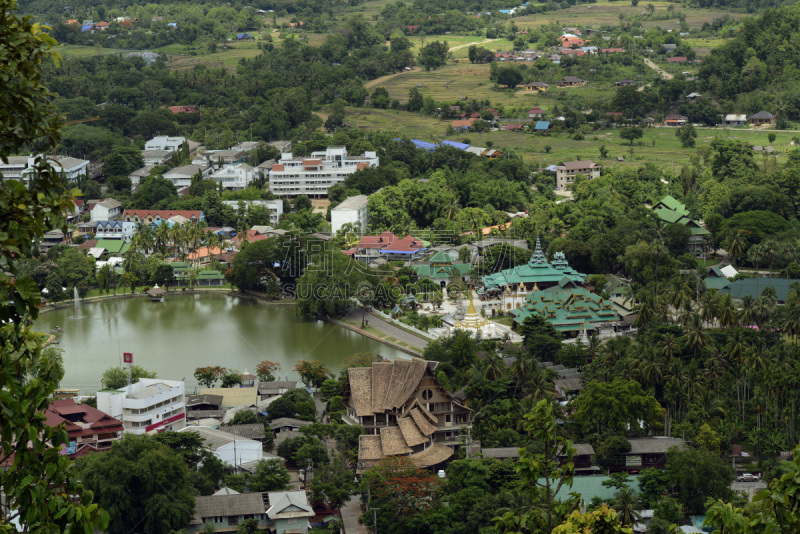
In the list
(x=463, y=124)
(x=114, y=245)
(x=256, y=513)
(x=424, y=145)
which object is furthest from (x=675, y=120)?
(x=256, y=513)

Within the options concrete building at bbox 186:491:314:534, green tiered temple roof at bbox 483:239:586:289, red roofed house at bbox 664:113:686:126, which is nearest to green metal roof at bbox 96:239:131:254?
green tiered temple roof at bbox 483:239:586:289

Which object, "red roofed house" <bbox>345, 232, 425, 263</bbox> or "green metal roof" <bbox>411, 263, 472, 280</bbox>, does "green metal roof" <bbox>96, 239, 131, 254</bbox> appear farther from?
"green metal roof" <bbox>411, 263, 472, 280</bbox>

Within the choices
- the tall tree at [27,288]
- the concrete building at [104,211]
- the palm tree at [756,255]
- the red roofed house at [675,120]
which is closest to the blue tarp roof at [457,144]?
the red roofed house at [675,120]

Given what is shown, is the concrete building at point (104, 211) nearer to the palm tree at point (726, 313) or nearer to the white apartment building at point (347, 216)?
the white apartment building at point (347, 216)

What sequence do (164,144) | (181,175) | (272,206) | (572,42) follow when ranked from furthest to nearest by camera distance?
(572,42), (164,144), (181,175), (272,206)

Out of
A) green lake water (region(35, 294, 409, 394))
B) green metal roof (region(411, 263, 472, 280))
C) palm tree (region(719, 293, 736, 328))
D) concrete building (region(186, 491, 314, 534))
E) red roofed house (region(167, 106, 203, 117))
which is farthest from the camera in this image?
red roofed house (region(167, 106, 203, 117))

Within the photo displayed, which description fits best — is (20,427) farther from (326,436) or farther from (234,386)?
(234,386)

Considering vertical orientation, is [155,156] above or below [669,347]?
above

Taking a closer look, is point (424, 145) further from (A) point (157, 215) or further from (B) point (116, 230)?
(B) point (116, 230)
